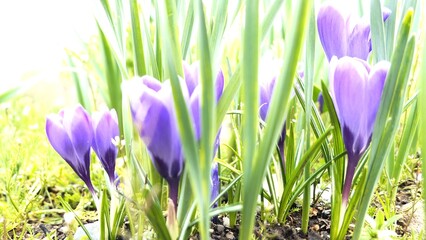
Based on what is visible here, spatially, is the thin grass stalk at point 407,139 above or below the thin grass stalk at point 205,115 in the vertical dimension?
below

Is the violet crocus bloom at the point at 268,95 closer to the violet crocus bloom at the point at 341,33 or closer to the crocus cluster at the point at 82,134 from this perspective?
the violet crocus bloom at the point at 341,33

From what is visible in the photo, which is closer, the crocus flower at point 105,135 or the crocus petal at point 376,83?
the crocus petal at point 376,83

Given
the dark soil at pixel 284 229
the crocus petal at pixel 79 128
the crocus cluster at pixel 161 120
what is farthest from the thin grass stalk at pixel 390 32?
the crocus petal at pixel 79 128

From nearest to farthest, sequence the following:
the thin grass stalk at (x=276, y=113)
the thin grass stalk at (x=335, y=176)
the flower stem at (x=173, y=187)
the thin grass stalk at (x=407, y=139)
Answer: the thin grass stalk at (x=276, y=113) < the flower stem at (x=173, y=187) < the thin grass stalk at (x=335, y=176) < the thin grass stalk at (x=407, y=139)

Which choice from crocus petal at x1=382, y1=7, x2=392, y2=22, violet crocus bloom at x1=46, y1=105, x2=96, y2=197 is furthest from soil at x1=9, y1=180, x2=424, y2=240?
crocus petal at x1=382, y1=7, x2=392, y2=22

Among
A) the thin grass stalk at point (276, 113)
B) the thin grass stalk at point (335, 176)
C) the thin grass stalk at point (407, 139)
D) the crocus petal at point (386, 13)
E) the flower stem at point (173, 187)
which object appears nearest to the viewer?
the thin grass stalk at point (276, 113)
